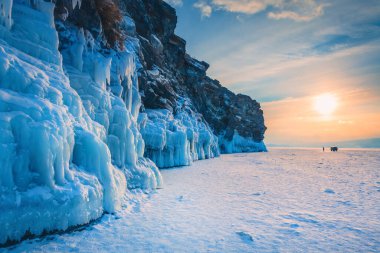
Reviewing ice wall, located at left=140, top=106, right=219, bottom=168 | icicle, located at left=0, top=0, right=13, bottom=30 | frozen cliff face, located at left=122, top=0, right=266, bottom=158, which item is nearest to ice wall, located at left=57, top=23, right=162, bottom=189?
icicle, located at left=0, top=0, right=13, bottom=30

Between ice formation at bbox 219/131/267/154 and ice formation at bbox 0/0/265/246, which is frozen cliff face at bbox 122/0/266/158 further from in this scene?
ice formation at bbox 0/0/265/246

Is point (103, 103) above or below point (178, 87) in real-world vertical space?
below

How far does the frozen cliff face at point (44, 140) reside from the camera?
5.45 metres

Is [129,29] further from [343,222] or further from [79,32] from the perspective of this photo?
[343,222]

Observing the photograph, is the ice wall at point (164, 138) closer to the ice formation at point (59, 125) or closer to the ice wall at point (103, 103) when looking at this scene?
the ice formation at point (59, 125)

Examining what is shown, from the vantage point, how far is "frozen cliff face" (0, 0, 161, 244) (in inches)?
215

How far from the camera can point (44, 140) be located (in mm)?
5992

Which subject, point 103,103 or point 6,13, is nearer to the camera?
point 6,13

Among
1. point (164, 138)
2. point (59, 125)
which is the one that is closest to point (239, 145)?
point (164, 138)

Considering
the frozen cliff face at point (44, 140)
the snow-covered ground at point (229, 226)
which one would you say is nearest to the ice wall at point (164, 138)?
the frozen cliff face at point (44, 140)

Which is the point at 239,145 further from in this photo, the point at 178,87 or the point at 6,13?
the point at 6,13

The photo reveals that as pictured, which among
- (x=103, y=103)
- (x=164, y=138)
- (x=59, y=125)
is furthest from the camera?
(x=164, y=138)

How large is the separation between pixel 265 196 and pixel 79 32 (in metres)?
13.8

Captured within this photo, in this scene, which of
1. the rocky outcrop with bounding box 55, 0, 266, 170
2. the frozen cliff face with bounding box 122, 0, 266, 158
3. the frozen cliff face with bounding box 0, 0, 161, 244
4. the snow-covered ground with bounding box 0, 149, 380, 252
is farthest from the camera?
the frozen cliff face with bounding box 122, 0, 266, 158
